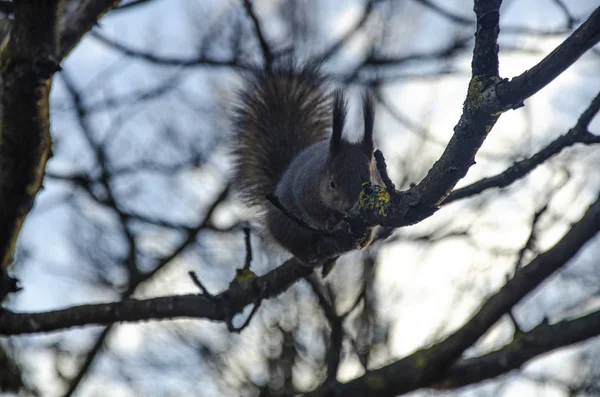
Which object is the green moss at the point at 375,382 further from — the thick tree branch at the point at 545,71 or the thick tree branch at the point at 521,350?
the thick tree branch at the point at 545,71

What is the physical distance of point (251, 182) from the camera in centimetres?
396

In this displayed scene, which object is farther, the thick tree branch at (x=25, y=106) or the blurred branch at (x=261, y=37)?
the blurred branch at (x=261, y=37)

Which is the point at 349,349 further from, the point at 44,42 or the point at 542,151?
the point at 44,42

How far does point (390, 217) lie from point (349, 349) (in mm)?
2511

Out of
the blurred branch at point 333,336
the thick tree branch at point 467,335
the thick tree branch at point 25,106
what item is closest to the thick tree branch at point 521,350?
the thick tree branch at point 467,335

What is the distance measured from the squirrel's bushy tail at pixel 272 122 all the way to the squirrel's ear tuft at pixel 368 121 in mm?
891

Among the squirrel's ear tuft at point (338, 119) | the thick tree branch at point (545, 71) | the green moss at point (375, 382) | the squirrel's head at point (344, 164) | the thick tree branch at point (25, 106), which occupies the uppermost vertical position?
the squirrel's ear tuft at point (338, 119)

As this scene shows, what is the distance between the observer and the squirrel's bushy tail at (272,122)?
3967 mm

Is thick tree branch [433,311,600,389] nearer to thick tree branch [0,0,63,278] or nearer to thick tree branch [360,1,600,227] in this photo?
thick tree branch [360,1,600,227]

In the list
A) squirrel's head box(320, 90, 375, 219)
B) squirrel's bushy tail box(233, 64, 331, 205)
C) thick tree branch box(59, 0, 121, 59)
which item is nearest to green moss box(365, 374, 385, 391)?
squirrel's head box(320, 90, 375, 219)

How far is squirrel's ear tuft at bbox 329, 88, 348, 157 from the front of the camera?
298 centimetres

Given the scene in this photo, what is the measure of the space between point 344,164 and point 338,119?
0.70ft

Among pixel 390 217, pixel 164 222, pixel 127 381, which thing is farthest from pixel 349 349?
pixel 390 217

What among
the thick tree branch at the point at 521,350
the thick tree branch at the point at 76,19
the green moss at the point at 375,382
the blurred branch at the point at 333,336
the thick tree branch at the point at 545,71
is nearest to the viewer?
the thick tree branch at the point at 545,71
